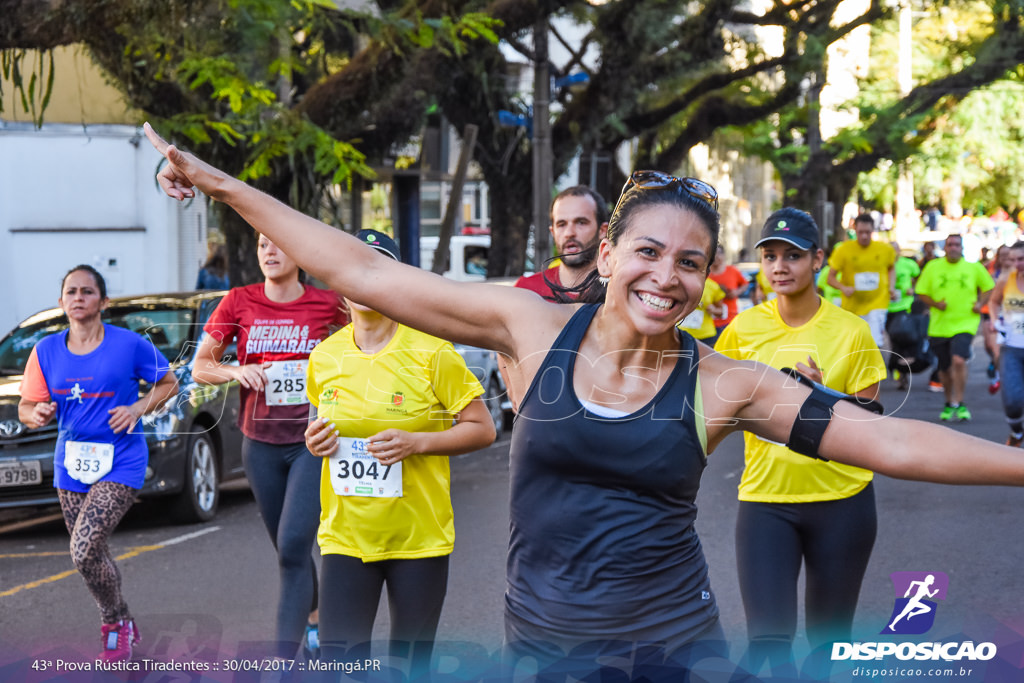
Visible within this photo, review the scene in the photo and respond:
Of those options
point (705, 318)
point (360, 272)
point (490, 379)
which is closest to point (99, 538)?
point (360, 272)

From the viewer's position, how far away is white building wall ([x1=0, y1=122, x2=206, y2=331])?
19188mm

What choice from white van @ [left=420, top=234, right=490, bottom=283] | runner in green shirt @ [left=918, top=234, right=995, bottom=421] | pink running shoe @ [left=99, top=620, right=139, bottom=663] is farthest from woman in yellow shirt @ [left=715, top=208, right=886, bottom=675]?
white van @ [left=420, top=234, right=490, bottom=283]

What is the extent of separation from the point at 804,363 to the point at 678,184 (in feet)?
7.31

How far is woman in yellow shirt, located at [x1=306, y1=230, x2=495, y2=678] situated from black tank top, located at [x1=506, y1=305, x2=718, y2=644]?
162 cm

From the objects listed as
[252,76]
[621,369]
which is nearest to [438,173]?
[252,76]

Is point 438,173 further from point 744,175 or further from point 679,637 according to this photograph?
point 744,175

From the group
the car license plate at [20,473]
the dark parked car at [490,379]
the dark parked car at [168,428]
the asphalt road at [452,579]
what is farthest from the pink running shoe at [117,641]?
the dark parked car at [490,379]

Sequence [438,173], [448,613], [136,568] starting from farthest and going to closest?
1. [438,173]
2. [136,568]
3. [448,613]

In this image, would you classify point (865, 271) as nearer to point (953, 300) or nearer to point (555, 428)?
point (953, 300)

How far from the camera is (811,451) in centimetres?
274

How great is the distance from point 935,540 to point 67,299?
5.36m

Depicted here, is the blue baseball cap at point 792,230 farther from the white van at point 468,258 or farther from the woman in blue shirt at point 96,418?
the white van at point 468,258

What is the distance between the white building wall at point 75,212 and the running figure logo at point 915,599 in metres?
14.9

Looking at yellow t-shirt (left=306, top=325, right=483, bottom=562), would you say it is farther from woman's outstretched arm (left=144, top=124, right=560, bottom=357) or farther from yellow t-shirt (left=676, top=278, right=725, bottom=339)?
yellow t-shirt (left=676, top=278, right=725, bottom=339)
